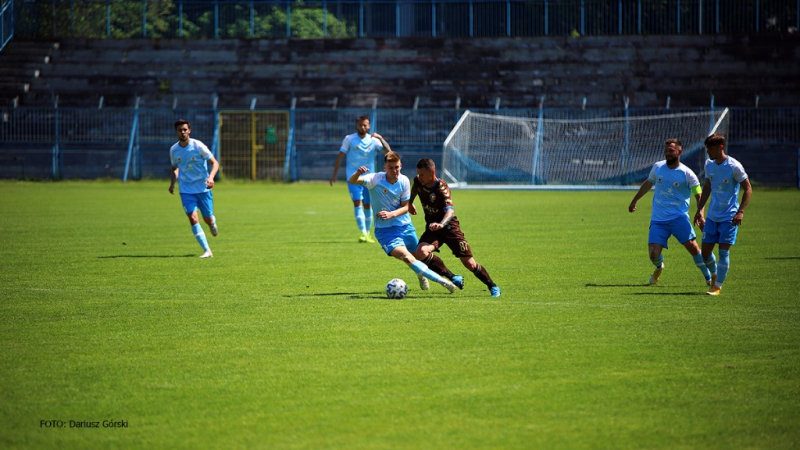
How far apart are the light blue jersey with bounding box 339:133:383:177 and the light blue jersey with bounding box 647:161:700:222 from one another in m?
7.34

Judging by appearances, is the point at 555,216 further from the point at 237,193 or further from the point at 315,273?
the point at 237,193

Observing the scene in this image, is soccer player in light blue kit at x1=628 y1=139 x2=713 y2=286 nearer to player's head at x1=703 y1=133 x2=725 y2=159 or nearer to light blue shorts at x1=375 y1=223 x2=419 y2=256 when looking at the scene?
player's head at x1=703 y1=133 x2=725 y2=159

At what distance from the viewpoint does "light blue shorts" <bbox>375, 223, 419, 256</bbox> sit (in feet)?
34.8

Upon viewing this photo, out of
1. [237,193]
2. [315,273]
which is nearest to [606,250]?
[315,273]

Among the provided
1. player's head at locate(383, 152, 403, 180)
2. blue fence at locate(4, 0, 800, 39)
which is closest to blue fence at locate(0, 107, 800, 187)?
blue fence at locate(4, 0, 800, 39)

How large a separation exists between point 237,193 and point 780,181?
61.6ft

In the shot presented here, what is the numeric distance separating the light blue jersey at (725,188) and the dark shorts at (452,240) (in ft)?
9.26

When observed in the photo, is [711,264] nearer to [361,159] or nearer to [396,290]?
[396,290]

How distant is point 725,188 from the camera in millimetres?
10664

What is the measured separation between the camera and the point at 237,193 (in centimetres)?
3141

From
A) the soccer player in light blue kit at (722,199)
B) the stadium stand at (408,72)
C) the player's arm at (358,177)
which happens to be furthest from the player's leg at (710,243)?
the stadium stand at (408,72)

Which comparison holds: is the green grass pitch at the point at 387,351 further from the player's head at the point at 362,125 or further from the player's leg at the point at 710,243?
the player's head at the point at 362,125

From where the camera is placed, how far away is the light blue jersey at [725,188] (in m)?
10.6

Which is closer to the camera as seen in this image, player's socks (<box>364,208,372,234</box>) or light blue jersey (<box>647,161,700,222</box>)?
light blue jersey (<box>647,161,700,222</box>)
